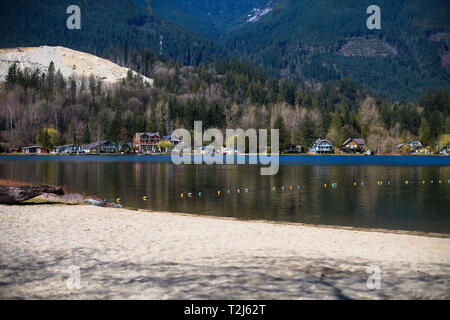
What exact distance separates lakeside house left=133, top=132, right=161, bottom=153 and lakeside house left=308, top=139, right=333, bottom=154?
63.9m

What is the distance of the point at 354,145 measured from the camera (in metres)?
162

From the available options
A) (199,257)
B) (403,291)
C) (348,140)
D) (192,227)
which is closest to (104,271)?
(199,257)

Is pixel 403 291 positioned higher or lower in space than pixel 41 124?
lower

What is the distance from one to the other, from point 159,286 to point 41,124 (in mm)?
181918

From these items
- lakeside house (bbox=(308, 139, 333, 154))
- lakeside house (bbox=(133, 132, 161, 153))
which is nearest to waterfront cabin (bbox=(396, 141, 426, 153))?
lakeside house (bbox=(308, 139, 333, 154))

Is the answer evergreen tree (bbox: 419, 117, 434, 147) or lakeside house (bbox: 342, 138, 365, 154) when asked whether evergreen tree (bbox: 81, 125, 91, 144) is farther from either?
evergreen tree (bbox: 419, 117, 434, 147)

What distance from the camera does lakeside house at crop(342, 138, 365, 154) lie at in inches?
6356

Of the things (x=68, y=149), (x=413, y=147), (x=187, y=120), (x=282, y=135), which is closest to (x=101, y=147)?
(x=68, y=149)

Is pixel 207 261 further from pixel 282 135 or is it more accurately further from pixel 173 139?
pixel 173 139

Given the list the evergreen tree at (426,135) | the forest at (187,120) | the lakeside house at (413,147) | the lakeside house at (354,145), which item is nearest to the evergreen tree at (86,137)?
the forest at (187,120)

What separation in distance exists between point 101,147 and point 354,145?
338ft

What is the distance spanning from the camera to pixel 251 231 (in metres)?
16.9

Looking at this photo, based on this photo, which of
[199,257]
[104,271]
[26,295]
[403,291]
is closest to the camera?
[26,295]
